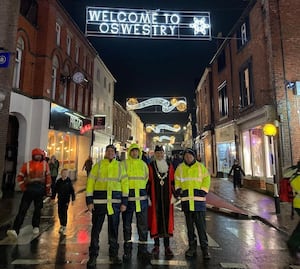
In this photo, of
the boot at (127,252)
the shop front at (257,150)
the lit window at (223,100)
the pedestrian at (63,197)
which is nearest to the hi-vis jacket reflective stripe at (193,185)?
the boot at (127,252)

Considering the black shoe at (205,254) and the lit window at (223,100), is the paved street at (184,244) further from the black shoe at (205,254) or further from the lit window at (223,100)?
the lit window at (223,100)

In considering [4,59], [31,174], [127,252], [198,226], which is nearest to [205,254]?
[198,226]

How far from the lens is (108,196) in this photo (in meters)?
4.72

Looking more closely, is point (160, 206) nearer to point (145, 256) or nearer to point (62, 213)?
point (145, 256)

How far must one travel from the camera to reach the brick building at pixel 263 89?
12.1m

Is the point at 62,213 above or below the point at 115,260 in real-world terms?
above

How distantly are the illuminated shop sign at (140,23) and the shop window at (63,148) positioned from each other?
355 inches

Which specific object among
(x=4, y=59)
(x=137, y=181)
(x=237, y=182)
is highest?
(x=4, y=59)

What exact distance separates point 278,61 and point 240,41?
4940mm

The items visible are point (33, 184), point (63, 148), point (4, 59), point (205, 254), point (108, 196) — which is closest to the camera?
point (108, 196)

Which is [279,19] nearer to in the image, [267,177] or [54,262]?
[267,177]

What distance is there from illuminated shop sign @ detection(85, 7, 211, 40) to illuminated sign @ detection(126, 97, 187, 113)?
39.6 ft

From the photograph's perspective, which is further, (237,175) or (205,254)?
(237,175)

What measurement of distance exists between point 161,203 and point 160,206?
2.4 inches
